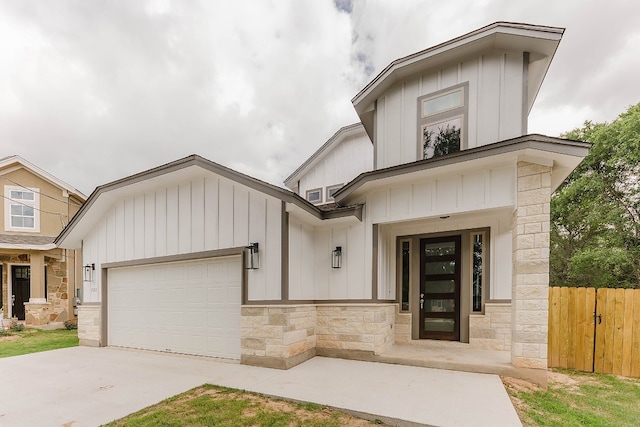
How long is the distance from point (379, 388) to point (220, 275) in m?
3.80

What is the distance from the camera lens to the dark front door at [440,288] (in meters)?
6.79

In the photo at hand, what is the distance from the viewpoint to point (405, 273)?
23.7 feet

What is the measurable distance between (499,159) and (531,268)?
1.82 metres

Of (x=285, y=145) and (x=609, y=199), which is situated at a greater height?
(x=285, y=145)

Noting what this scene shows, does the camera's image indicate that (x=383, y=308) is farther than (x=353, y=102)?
No

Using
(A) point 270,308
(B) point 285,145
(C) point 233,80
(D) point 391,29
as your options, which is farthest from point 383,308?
(B) point 285,145

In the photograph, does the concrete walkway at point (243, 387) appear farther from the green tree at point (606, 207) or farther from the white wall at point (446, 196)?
the green tree at point (606, 207)

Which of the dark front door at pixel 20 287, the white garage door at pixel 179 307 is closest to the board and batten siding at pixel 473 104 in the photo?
the white garage door at pixel 179 307

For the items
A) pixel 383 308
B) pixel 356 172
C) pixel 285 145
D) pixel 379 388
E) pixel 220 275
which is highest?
pixel 285 145

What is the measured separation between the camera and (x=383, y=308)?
5.91 m

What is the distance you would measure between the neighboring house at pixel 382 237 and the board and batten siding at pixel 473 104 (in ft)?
0.08

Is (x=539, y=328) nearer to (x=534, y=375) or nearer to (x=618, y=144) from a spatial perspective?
(x=534, y=375)

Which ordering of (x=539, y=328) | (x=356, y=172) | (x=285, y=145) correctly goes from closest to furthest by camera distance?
(x=539, y=328) → (x=356, y=172) → (x=285, y=145)

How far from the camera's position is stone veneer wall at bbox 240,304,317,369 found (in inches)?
205
